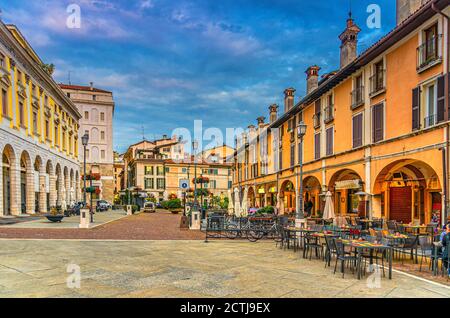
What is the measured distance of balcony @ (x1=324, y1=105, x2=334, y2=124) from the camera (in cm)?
2227

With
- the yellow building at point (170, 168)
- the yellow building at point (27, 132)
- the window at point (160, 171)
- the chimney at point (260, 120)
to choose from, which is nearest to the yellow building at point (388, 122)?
the chimney at point (260, 120)

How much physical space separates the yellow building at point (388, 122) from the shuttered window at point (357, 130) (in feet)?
0.19

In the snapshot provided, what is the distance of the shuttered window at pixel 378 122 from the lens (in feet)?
55.6

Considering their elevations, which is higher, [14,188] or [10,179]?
[10,179]

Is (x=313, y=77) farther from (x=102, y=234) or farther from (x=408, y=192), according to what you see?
(x=102, y=234)

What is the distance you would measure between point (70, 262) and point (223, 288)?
4.75 metres

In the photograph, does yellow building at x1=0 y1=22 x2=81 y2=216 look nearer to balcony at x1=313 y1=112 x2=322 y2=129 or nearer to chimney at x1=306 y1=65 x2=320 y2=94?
balcony at x1=313 y1=112 x2=322 y2=129

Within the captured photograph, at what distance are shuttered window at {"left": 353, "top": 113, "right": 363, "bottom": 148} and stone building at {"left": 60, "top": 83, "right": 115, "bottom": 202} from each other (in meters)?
52.7

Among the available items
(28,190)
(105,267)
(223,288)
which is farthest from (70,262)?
(28,190)

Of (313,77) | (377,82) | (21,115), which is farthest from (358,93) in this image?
(21,115)

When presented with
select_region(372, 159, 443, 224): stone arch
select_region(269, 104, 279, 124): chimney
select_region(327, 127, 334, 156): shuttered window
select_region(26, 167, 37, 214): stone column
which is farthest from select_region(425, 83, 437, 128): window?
select_region(26, 167, 37, 214): stone column

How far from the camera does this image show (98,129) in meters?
62.8

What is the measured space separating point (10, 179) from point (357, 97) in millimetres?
26770
